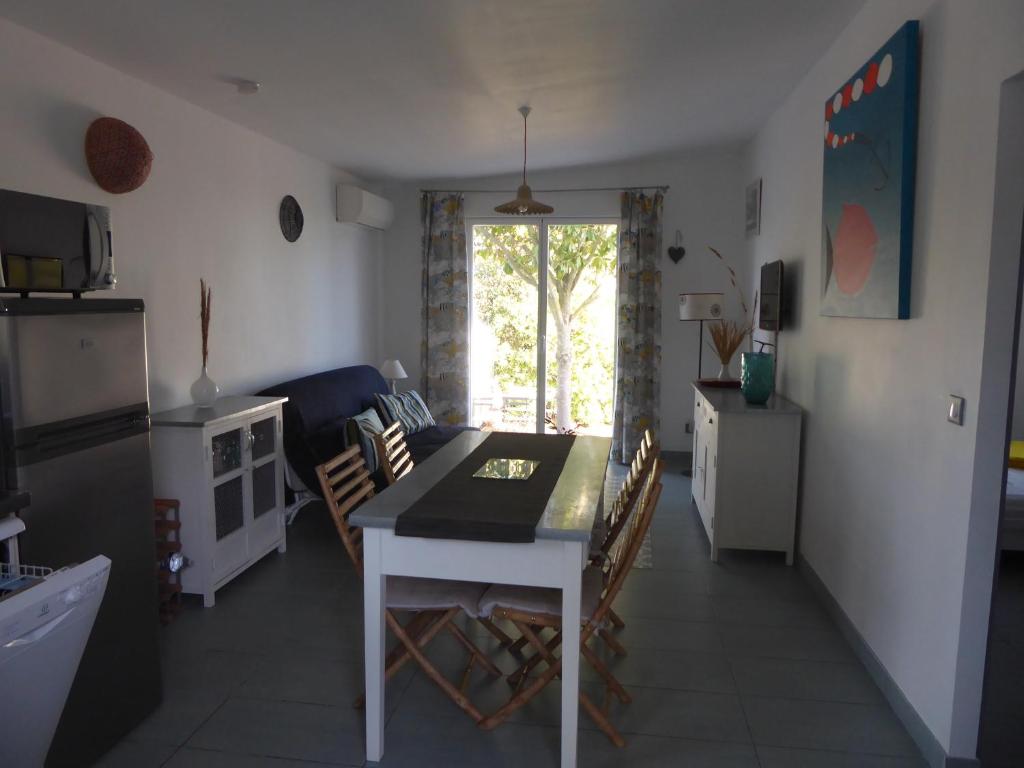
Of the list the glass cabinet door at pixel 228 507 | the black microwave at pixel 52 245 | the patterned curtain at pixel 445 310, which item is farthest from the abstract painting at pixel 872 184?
the patterned curtain at pixel 445 310

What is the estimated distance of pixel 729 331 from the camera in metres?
5.51

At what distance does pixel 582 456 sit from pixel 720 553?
4.55 ft

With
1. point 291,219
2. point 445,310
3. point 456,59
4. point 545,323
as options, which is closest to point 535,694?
point 456,59

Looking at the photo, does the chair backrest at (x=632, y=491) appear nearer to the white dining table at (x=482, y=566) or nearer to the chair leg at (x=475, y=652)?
the white dining table at (x=482, y=566)

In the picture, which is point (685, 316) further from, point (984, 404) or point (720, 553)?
point (984, 404)

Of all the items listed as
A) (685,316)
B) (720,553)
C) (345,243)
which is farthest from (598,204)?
(720,553)

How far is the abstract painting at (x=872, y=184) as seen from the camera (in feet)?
7.62

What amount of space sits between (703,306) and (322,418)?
274 cm

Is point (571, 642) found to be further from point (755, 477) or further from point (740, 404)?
point (740, 404)

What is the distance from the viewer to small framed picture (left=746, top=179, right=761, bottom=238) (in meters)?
4.98

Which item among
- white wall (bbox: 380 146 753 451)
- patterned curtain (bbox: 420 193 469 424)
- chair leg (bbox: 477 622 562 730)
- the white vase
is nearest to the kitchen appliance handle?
chair leg (bbox: 477 622 562 730)

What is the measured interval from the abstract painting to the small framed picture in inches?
71.5

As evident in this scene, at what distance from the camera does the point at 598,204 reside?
5.92 meters

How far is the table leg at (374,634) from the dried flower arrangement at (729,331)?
3.12 metres
